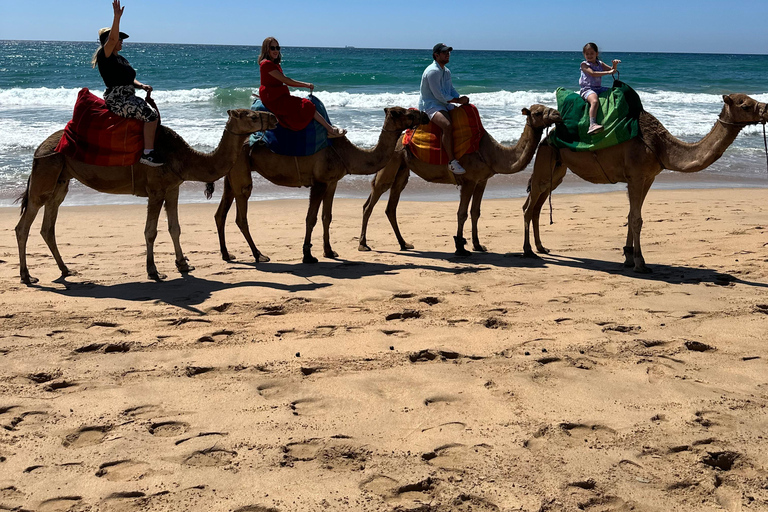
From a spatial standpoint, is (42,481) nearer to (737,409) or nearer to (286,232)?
(737,409)

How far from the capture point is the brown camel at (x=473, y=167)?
9.16m

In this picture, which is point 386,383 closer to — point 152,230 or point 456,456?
point 456,456

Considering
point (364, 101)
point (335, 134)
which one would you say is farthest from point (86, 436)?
point (364, 101)

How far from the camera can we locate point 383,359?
5.63 m

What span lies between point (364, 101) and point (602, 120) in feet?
82.8

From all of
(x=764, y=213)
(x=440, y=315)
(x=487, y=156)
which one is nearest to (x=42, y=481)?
(x=440, y=315)

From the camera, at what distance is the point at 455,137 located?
9312mm

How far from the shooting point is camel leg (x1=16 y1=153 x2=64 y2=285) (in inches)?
305

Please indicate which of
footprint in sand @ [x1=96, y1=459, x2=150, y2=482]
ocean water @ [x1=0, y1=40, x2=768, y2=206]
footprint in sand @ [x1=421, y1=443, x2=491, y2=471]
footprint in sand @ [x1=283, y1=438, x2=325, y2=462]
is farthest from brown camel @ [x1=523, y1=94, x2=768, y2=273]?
footprint in sand @ [x1=96, y1=459, x2=150, y2=482]

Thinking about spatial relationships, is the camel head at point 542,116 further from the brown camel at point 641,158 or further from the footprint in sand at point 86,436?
the footprint in sand at point 86,436

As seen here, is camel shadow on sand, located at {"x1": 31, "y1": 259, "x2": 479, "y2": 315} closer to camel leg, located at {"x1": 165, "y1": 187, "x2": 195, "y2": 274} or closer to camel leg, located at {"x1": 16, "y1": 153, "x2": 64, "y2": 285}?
camel leg, located at {"x1": 165, "y1": 187, "x2": 195, "y2": 274}

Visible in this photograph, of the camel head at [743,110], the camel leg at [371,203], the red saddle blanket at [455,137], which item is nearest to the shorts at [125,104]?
the camel leg at [371,203]

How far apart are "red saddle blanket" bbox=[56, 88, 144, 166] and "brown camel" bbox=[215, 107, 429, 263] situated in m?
1.48

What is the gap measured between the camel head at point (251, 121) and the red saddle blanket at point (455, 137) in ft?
7.24
